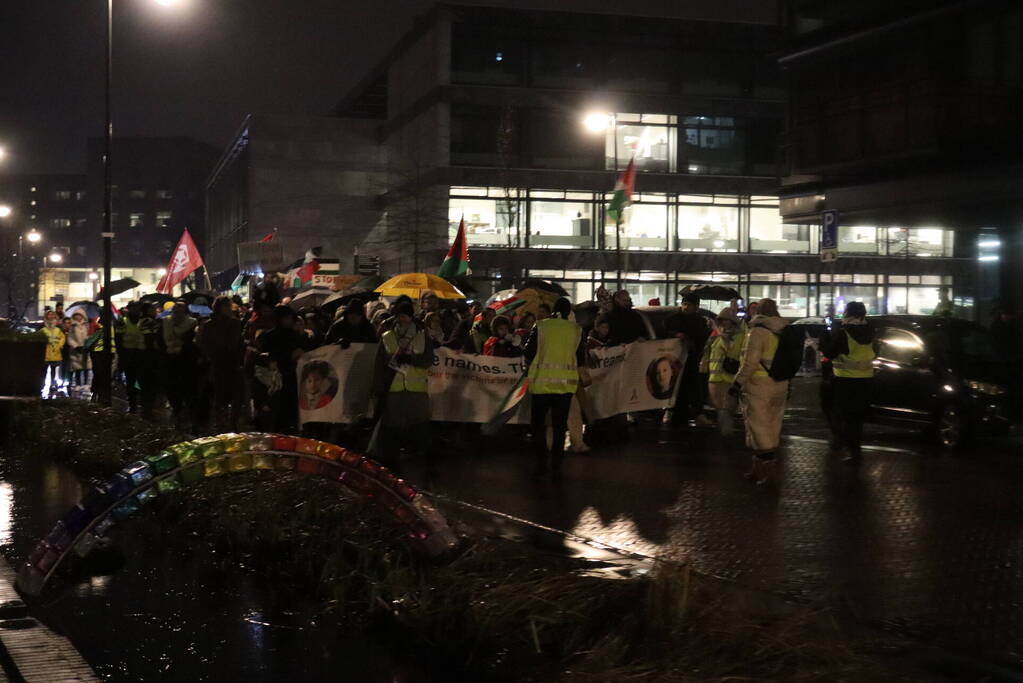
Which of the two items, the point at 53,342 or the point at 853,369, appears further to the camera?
the point at 53,342

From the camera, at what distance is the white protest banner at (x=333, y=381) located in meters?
15.7

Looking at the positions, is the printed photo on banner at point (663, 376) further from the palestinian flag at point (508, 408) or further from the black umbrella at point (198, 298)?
the black umbrella at point (198, 298)

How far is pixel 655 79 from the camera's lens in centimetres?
5703

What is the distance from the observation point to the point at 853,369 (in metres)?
14.7

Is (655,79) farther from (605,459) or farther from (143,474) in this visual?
(143,474)

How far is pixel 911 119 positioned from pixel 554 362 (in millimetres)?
16600

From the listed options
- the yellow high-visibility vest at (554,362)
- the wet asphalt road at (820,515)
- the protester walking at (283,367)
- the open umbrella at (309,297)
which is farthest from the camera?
the open umbrella at (309,297)

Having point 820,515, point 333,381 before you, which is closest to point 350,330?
point 333,381

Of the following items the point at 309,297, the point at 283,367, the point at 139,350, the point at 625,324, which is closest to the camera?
the point at 283,367

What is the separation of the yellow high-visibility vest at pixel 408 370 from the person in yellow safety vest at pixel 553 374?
1.13 meters

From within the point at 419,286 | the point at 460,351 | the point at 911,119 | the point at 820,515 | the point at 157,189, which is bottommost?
the point at 820,515

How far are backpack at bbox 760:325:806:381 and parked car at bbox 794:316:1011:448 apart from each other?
443 centimetres

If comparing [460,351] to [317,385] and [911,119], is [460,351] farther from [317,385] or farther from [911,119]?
[911,119]

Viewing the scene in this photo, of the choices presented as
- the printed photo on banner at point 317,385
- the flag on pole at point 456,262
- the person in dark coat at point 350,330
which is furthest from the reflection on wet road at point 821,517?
the flag on pole at point 456,262
